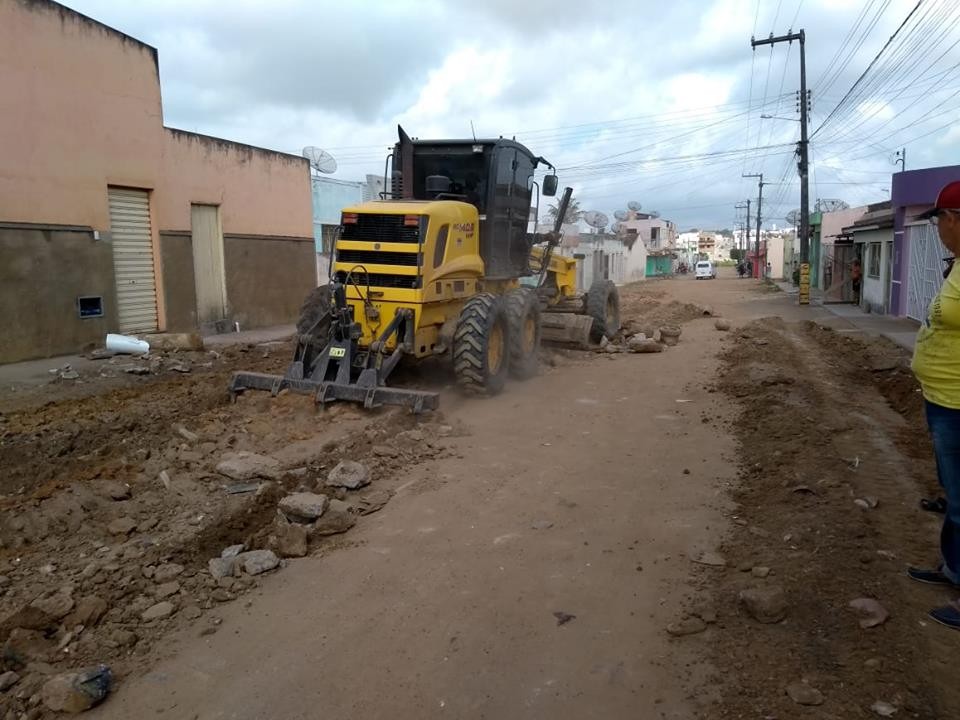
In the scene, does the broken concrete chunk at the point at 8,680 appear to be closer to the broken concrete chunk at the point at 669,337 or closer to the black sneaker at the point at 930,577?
the black sneaker at the point at 930,577

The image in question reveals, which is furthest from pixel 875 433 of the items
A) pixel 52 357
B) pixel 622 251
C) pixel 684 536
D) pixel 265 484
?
pixel 622 251

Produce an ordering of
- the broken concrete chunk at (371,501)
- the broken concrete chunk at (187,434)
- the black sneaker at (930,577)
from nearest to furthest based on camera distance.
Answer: the black sneaker at (930,577) < the broken concrete chunk at (371,501) < the broken concrete chunk at (187,434)

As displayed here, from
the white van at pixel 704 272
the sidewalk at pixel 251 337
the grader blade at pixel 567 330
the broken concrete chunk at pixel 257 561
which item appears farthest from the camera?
the white van at pixel 704 272

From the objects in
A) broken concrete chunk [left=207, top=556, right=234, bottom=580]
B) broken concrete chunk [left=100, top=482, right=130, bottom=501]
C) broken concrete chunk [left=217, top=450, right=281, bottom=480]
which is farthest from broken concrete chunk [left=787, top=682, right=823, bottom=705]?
broken concrete chunk [left=100, top=482, right=130, bottom=501]

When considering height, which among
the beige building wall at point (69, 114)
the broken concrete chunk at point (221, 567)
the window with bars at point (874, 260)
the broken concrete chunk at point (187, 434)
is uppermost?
the beige building wall at point (69, 114)

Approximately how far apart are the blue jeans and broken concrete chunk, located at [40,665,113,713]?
4085mm

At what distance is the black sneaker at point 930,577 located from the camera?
373 cm

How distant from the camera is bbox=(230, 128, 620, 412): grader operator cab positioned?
26.2 ft

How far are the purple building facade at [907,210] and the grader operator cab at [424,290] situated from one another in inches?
477

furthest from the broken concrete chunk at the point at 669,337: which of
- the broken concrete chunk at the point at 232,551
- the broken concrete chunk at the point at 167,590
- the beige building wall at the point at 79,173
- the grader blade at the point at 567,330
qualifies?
the broken concrete chunk at the point at 167,590

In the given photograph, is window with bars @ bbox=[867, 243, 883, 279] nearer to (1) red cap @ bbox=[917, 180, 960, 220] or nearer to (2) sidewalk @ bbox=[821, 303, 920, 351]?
(2) sidewalk @ bbox=[821, 303, 920, 351]

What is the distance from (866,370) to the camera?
427 inches

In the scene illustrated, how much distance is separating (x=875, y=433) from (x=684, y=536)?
343cm

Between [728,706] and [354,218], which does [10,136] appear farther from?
[728,706]
